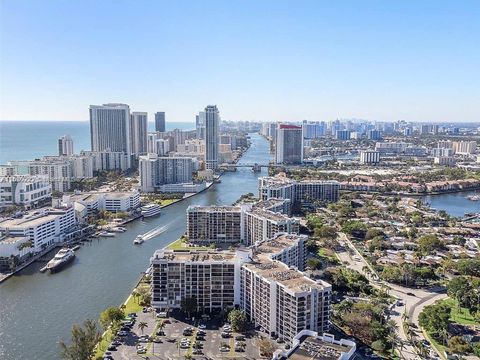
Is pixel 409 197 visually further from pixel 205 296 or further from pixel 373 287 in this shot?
pixel 205 296

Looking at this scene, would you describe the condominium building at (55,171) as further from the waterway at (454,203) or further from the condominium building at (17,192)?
the waterway at (454,203)

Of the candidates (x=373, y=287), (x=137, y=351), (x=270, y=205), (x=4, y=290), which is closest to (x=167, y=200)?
(x=270, y=205)

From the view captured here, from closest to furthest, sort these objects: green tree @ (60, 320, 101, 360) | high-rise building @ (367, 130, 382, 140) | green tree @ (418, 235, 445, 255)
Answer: green tree @ (60, 320, 101, 360) < green tree @ (418, 235, 445, 255) < high-rise building @ (367, 130, 382, 140)

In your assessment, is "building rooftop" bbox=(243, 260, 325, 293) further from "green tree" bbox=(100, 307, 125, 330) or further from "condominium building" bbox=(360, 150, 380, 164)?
"condominium building" bbox=(360, 150, 380, 164)

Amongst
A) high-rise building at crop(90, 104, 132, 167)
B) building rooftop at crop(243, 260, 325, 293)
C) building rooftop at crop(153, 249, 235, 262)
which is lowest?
building rooftop at crop(243, 260, 325, 293)

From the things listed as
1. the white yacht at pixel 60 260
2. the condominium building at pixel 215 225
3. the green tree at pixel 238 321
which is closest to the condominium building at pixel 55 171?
the white yacht at pixel 60 260

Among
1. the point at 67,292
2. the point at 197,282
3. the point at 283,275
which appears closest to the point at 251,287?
the point at 283,275

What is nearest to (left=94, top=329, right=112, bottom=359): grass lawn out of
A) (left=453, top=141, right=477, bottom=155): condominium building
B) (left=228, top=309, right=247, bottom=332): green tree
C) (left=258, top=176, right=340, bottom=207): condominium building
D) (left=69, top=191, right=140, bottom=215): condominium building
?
(left=228, top=309, right=247, bottom=332): green tree
